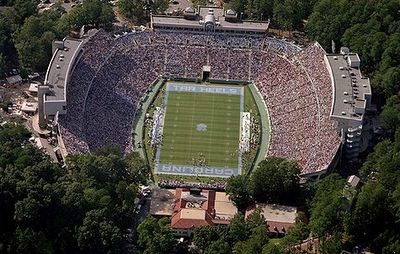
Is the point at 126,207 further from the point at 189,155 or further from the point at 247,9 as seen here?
the point at 247,9

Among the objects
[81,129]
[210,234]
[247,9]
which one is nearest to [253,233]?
[210,234]

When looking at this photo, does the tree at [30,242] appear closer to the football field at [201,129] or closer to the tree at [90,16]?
the football field at [201,129]

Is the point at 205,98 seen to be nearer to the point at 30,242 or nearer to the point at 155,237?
the point at 155,237

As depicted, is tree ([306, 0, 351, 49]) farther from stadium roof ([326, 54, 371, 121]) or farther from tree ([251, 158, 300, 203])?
tree ([251, 158, 300, 203])

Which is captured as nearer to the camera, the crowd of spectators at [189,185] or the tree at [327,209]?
the tree at [327,209]

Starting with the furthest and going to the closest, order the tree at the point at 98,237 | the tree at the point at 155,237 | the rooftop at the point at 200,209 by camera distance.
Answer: the rooftop at the point at 200,209
the tree at the point at 155,237
the tree at the point at 98,237

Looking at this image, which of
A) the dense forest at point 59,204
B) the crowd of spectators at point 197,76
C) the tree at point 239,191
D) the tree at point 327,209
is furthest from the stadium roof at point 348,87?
the dense forest at point 59,204

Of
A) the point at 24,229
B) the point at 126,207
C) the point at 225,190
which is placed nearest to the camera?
the point at 24,229

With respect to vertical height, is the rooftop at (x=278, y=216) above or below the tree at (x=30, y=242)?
below
